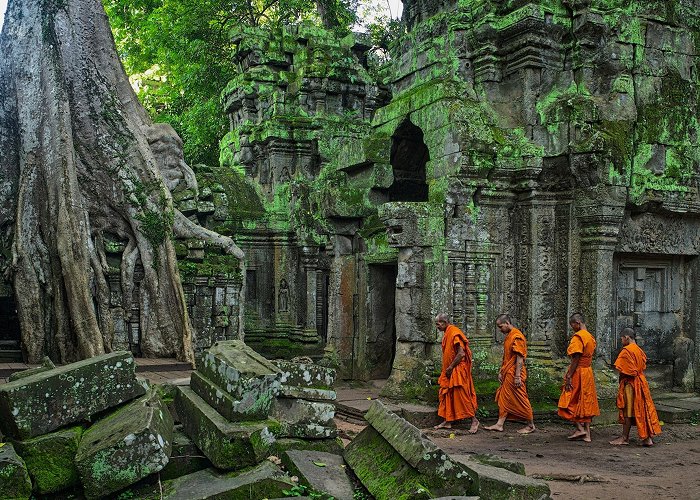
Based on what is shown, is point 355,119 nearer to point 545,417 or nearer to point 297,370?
point 545,417

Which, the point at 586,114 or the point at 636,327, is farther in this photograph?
the point at 636,327

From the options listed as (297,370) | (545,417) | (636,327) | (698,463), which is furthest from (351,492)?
(636,327)

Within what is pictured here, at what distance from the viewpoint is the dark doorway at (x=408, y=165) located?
11.7 meters

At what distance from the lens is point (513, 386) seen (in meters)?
8.55

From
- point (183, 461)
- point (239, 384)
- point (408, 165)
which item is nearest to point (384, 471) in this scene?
point (239, 384)

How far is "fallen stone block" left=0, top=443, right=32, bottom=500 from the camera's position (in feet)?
14.0

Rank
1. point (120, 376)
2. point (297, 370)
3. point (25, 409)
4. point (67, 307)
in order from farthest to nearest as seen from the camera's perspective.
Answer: point (67, 307) → point (297, 370) → point (120, 376) → point (25, 409)

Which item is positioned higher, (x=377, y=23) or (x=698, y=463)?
(x=377, y=23)

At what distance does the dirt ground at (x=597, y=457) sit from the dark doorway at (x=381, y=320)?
2.58 m

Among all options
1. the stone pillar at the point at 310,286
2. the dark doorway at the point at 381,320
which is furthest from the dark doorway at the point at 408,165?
the stone pillar at the point at 310,286

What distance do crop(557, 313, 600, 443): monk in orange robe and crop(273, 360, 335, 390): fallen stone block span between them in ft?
11.2

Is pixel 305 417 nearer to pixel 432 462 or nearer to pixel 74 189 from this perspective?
pixel 432 462

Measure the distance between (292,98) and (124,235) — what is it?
22.8 feet

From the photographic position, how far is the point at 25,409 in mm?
4645
